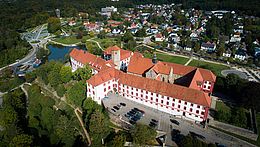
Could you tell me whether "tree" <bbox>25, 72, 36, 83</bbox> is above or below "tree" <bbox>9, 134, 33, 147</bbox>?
above

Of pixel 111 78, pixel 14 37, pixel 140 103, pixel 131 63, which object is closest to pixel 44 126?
pixel 111 78

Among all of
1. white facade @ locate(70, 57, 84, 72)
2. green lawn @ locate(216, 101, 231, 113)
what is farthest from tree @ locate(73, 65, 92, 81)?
green lawn @ locate(216, 101, 231, 113)

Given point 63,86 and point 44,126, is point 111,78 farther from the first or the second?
point 44,126

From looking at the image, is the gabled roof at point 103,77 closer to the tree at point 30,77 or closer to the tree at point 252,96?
the tree at point 30,77

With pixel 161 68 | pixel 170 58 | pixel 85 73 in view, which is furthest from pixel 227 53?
pixel 85 73

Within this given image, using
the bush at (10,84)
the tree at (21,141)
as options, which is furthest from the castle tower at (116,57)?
the bush at (10,84)

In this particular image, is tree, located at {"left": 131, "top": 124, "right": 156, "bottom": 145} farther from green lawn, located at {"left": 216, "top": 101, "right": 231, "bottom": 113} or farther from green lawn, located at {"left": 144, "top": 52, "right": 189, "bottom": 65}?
green lawn, located at {"left": 144, "top": 52, "right": 189, "bottom": 65}
